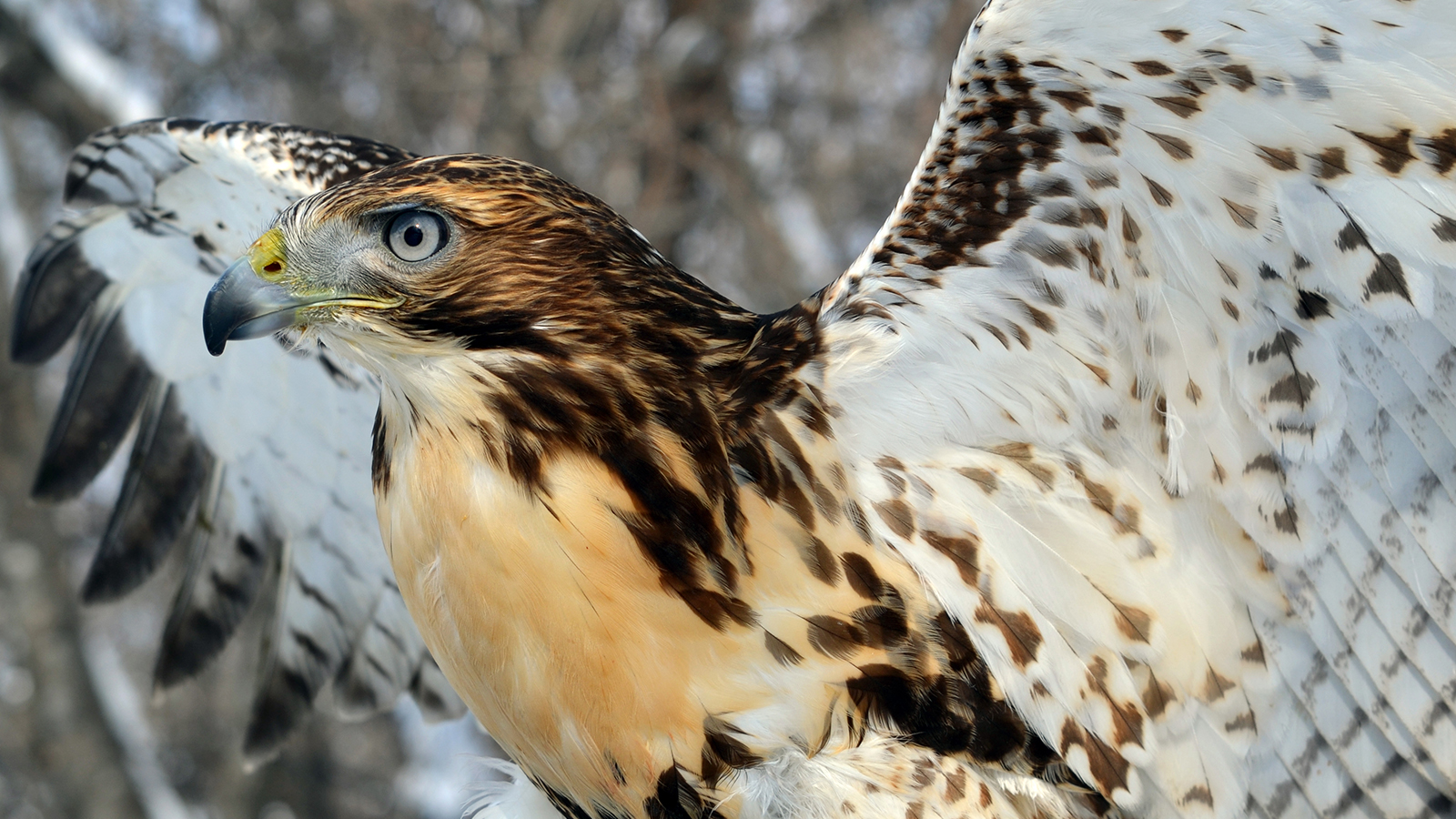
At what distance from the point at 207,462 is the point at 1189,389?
3.18m

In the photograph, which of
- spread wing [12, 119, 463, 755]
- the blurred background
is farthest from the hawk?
the blurred background

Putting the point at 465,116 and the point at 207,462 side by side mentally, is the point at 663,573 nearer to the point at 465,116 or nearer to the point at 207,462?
the point at 207,462

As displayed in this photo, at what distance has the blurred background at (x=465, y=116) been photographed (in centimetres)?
780

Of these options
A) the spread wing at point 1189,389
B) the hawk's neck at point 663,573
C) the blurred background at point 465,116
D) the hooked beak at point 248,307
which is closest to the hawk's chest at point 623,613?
the hawk's neck at point 663,573

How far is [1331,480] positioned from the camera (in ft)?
7.22

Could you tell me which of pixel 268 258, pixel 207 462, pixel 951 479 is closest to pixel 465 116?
pixel 207 462

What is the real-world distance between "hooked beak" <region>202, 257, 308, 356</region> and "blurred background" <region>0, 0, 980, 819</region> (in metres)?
4.87

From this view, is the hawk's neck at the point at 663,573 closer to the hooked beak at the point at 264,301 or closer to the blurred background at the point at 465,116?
the hooked beak at the point at 264,301

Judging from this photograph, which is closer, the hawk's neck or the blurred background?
the hawk's neck

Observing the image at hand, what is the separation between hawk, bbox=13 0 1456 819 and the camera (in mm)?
2113

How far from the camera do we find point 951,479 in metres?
2.35

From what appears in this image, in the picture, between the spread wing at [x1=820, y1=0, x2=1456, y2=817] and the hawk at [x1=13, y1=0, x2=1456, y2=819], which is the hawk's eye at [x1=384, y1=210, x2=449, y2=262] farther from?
the spread wing at [x1=820, y1=0, x2=1456, y2=817]

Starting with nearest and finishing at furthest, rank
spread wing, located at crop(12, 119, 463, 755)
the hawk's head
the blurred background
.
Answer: the hawk's head
spread wing, located at crop(12, 119, 463, 755)
the blurred background

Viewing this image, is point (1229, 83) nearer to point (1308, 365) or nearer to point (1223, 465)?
point (1308, 365)
